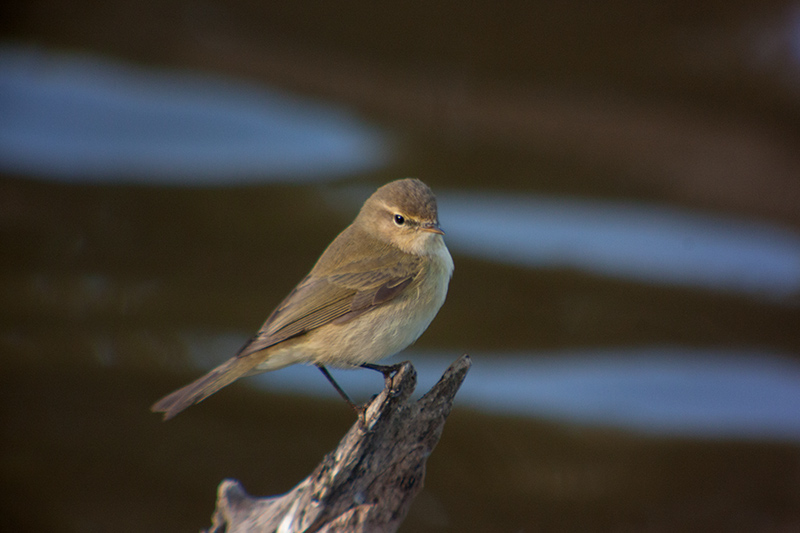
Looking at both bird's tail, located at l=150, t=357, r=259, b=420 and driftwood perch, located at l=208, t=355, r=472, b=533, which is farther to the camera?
bird's tail, located at l=150, t=357, r=259, b=420

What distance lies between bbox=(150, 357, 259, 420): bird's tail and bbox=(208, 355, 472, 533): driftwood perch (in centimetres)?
59

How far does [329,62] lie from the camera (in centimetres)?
577

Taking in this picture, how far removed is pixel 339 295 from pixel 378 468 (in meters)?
0.94

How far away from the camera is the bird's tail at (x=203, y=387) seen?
275cm

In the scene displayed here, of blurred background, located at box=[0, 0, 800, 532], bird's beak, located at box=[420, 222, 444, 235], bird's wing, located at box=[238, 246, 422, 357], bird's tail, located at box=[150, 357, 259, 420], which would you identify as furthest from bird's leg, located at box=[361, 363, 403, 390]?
blurred background, located at box=[0, 0, 800, 532]

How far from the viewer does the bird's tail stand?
9.04 ft

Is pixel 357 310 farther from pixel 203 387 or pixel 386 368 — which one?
pixel 203 387

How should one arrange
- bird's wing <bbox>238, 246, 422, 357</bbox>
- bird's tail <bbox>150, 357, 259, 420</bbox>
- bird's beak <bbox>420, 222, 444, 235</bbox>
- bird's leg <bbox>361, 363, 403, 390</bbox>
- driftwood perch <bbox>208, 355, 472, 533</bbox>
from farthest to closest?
bird's beak <bbox>420, 222, 444, 235</bbox> → bird's wing <bbox>238, 246, 422, 357</bbox> → bird's leg <bbox>361, 363, 403, 390</bbox> → bird's tail <bbox>150, 357, 259, 420</bbox> → driftwood perch <bbox>208, 355, 472, 533</bbox>

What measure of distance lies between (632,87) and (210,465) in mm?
4666

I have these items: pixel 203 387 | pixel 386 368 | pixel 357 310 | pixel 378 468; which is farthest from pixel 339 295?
pixel 378 468

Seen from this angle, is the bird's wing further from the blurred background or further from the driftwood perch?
the blurred background

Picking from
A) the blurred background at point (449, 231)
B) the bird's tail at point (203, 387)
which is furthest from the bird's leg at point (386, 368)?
the blurred background at point (449, 231)

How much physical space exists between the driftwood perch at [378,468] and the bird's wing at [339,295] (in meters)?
0.60

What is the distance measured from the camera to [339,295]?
3.12 m
